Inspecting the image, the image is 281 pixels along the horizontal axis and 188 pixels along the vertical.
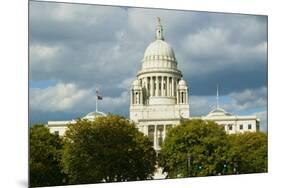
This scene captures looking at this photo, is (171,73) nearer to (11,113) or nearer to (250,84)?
(250,84)

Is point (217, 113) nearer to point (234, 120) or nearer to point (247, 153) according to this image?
point (234, 120)

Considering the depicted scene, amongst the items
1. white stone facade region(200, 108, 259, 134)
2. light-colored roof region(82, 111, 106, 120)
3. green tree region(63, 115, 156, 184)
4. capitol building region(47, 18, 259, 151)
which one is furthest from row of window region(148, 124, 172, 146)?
light-colored roof region(82, 111, 106, 120)

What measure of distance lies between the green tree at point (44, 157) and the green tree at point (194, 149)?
5.84ft

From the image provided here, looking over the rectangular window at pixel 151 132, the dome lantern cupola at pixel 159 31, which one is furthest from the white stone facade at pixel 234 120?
the dome lantern cupola at pixel 159 31

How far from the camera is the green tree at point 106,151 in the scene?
9.10 meters

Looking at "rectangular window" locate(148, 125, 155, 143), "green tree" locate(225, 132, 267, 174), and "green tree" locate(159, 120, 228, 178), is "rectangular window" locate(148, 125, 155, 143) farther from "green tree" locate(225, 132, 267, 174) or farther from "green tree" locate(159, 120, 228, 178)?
"green tree" locate(225, 132, 267, 174)

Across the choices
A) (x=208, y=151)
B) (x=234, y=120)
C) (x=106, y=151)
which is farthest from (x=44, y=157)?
(x=234, y=120)


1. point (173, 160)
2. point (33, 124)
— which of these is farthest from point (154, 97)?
point (33, 124)

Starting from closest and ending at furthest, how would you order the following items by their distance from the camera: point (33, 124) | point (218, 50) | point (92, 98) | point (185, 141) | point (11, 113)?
point (11, 113), point (33, 124), point (92, 98), point (218, 50), point (185, 141)

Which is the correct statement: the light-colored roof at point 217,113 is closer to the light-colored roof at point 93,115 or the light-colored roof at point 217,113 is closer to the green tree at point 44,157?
the light-colored roof at point 93,115

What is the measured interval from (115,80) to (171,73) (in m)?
1.10

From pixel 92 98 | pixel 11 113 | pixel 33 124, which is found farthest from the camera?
pixel 92 98

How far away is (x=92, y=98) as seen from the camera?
885 cm

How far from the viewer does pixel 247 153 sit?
9805mm
